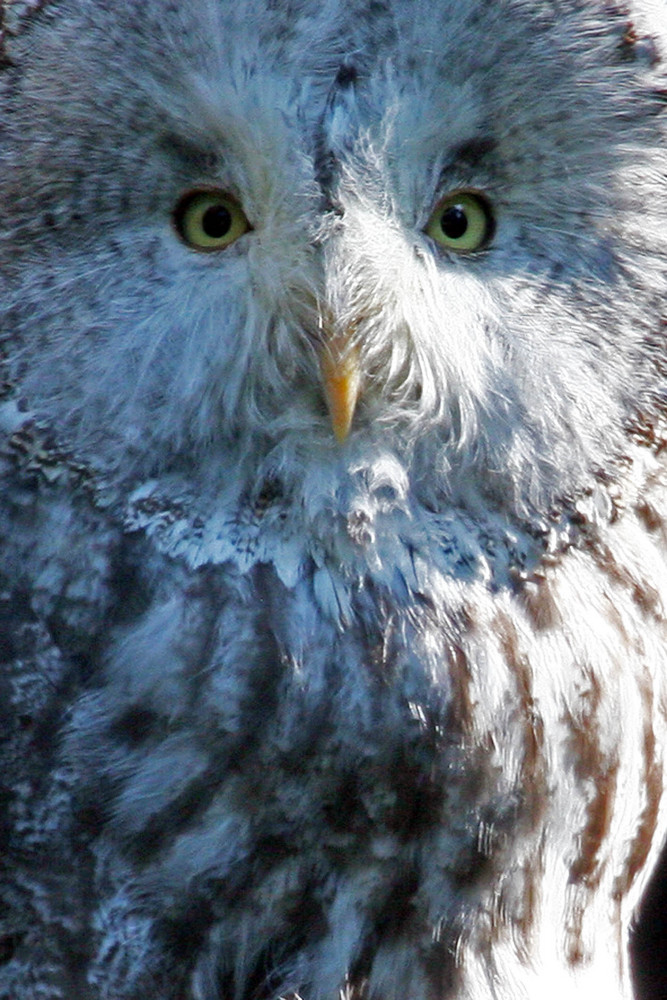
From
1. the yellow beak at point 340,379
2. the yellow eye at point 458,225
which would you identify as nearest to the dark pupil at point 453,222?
the yellow eye at point 458,225

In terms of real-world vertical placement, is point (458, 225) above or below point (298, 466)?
above

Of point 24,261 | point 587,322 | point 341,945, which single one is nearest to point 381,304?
point 587,322

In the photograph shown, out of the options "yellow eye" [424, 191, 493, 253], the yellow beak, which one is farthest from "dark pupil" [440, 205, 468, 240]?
the yellow beak

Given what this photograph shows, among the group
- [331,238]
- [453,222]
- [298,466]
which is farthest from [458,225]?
[298,466]

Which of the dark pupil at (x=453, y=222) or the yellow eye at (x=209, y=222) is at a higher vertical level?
the dark pupil at (x=453, y=222)

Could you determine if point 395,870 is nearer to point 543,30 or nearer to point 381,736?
point 381,736

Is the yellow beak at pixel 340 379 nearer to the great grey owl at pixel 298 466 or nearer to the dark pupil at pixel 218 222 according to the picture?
the great grey owl at pixel 298 466

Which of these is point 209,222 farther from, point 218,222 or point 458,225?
point 458,225
